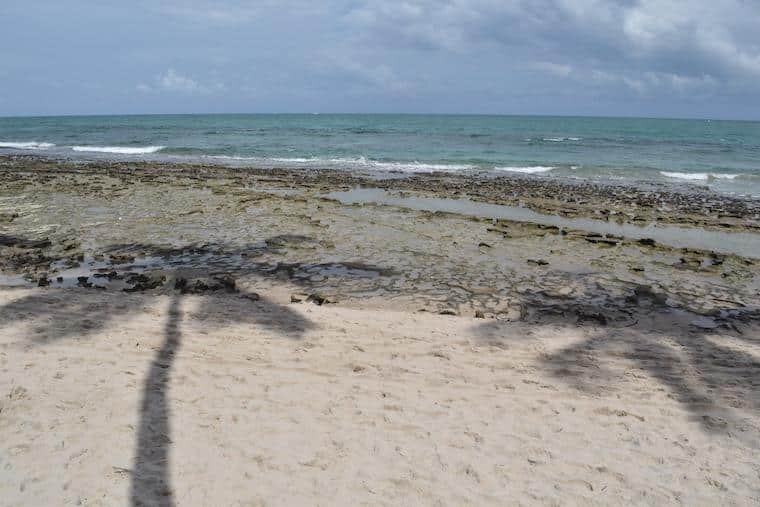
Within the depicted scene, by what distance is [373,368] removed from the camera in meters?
4.78

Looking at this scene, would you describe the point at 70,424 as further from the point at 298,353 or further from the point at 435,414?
the point at 435,414

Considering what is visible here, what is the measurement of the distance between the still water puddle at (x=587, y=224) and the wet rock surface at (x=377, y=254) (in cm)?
62

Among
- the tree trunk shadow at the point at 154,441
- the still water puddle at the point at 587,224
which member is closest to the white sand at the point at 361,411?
the tree trunk shadow at the point at 154,441

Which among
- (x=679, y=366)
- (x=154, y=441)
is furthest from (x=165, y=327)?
(x=679, y=366)

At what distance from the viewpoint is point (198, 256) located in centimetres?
870

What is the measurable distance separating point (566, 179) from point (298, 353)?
755 inches

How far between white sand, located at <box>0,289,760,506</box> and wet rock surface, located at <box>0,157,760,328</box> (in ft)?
3.69

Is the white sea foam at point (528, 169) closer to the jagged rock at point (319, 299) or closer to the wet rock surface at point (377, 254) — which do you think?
the wet rock surface at point (377, 254)

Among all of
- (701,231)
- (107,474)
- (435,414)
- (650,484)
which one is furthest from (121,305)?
(701,231)

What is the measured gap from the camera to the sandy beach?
331 cm

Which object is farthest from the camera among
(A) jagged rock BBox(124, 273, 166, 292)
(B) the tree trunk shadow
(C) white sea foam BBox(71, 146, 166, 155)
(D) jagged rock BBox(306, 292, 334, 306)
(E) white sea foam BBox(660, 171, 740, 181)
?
(C) white sea foam BBox(71, 146, 166, 155)

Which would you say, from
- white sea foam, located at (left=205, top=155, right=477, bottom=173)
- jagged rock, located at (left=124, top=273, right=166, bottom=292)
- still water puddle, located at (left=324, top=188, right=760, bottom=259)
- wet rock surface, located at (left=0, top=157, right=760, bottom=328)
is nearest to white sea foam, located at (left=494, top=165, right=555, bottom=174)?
white sea foam, located at (left=205, top=155, right=477, bottom=173)

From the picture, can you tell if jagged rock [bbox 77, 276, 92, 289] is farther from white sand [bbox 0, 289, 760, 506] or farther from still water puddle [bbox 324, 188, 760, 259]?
still water puddle [bbox 324, 188, 760, 259]

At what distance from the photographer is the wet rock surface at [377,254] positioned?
7.02 metres
